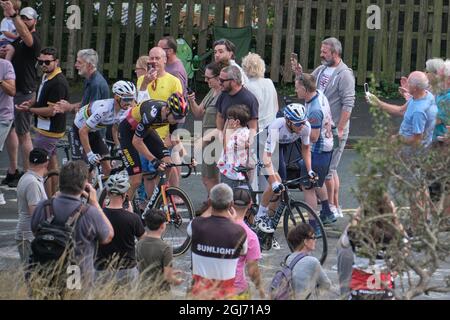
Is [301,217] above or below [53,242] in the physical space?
below

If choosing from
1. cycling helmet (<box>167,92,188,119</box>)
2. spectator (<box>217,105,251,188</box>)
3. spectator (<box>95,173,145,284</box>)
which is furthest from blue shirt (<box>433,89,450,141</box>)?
spectator (<box>95,173,145,284</box>)

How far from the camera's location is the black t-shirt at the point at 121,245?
969 cm

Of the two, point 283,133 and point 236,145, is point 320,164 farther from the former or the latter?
point 236,145

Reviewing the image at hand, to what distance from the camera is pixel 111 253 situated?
383 inches

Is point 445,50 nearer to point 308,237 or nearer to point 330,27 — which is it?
point 330,27

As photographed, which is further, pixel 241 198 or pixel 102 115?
pixel 102 115

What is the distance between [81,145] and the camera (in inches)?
536

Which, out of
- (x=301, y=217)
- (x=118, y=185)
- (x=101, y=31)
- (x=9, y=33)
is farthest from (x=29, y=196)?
(x=101, y=31)

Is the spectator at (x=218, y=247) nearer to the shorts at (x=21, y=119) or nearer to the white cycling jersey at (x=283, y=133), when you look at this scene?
the white cycling jersey at (x=283, y=133)

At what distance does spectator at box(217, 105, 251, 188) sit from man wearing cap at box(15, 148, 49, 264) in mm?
2265

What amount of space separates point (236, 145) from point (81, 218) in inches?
134

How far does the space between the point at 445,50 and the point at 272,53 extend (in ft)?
10.7
